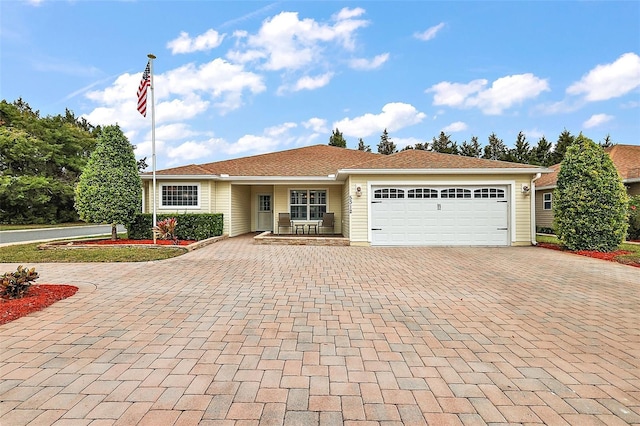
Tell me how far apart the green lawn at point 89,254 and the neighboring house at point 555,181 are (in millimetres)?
16263

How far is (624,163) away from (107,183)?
22.0m

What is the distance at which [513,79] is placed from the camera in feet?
55.9

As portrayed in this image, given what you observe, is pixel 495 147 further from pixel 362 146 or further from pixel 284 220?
pixel 284 220

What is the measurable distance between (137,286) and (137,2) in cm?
923

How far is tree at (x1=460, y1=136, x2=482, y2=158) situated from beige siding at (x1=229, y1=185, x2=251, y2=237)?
87.4 feet

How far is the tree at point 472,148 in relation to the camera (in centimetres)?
3397

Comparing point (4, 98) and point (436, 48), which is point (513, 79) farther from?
point (4, 98)

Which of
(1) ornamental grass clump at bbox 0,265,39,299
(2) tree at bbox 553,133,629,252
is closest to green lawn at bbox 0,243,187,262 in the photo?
(1) ornamental grass clump at bbox 0,265,39,299

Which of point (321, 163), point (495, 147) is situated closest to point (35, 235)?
point (321, 163)

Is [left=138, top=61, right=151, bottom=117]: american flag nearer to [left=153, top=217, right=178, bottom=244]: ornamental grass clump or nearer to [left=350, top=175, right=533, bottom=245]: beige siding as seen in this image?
[left=153, top=217, right=178, bottom=244]: ornamental grass clump

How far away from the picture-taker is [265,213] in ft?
55.1

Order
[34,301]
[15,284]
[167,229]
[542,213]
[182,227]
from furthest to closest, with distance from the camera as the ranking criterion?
[542,213] → [182,227] → [167,229] → [15,284] → [34,301]

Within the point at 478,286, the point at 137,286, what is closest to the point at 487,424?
the point at 478,286

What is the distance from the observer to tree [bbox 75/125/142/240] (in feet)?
33.3
